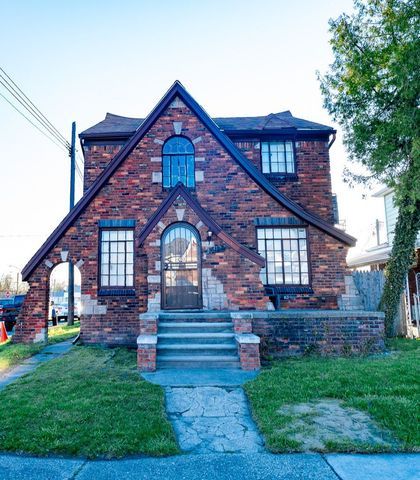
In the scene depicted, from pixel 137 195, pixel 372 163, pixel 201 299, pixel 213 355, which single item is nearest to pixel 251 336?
pixel 213 355

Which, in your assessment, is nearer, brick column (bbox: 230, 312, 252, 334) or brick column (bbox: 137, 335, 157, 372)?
brick column (bbox: 137, 335, 157, 372)

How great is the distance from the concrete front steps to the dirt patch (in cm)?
249

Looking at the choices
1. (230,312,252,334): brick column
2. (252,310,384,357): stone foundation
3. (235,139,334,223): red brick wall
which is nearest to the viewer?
(230,312,252,334): brick column

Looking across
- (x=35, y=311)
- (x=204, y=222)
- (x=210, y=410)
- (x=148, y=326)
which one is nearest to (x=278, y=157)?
(x=204, y=222)

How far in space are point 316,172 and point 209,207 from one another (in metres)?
4.22

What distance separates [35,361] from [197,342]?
4.06m

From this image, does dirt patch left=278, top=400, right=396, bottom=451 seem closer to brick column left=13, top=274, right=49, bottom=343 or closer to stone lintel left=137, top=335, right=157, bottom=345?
stone lintel left=137, top=335, right=157, bottom=345

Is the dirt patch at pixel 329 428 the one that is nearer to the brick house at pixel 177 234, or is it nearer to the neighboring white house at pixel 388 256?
the brick house at pixel 177 234

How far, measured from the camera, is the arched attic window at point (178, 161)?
1125cm

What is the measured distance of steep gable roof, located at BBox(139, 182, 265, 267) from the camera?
368 inches

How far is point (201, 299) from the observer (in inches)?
376

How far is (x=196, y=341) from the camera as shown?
7.60m

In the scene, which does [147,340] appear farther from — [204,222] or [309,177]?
[309,177]

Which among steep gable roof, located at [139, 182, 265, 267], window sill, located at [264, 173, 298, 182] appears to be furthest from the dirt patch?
window sill, located at [264, 173, 298, 182]
